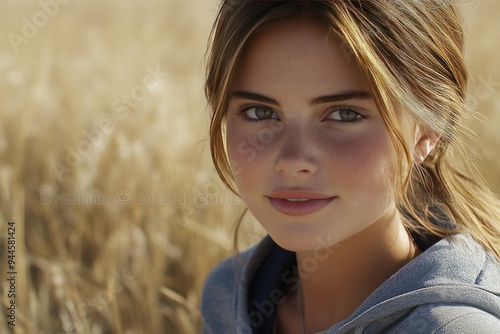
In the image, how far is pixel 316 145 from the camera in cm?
151

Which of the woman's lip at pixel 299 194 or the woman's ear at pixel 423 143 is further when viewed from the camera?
the woman's ear at pixel 423 143

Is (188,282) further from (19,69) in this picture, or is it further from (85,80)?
(19,69)

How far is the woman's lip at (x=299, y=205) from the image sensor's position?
1.51m

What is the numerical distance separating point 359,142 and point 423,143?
220mm

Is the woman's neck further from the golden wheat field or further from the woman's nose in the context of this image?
the golden wheat field

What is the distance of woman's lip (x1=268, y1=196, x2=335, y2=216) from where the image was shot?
1.51 metres

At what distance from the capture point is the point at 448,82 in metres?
1.67

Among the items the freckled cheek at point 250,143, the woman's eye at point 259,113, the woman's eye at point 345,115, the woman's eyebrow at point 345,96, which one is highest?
the woman's eyebrow at point 345,96

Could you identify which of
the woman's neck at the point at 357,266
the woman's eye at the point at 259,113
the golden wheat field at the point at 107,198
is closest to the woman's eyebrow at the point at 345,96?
the woman's eye at the point at 259,113

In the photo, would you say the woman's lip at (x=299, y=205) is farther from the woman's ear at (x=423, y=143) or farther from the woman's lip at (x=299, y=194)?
the woman's ear at (x=423, y=143)

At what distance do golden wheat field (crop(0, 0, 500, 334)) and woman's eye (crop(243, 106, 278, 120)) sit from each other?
65cm

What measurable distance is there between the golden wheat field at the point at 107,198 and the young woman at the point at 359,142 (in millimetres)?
542

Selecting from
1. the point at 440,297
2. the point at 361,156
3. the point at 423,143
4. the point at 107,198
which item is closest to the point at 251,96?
the point at 361,156

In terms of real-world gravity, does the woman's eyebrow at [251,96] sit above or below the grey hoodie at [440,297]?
above
